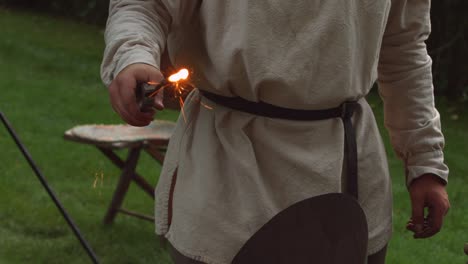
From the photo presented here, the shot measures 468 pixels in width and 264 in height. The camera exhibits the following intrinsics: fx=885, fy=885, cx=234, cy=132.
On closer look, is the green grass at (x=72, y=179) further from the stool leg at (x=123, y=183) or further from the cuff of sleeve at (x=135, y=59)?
the cuff of sleeve at (x=135, y=59)

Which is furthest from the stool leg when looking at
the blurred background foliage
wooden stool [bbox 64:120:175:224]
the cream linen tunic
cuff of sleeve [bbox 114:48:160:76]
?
the blurred background foliage

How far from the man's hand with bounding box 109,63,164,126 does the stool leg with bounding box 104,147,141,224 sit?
3.48m

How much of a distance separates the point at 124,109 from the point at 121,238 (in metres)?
3.70

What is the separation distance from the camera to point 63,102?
25.9ft

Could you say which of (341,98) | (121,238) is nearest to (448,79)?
(121,238)

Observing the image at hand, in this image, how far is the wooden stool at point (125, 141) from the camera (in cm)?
462

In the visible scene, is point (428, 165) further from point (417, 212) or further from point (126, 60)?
point (126, 60)

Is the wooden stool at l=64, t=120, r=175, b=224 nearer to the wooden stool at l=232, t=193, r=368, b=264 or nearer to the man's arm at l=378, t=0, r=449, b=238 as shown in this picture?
the man's arm at l=378, t=0, r=449, b=238

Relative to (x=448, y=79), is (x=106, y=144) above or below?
above

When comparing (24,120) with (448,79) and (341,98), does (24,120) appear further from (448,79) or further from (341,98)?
(341,98)

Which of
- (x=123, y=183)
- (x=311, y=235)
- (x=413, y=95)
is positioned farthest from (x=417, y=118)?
(x=123, y=183)

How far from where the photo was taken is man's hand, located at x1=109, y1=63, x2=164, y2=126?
52.8 inches

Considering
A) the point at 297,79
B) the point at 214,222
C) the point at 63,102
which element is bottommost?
the point at 63,102

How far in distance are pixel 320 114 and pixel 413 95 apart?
1.17ft
